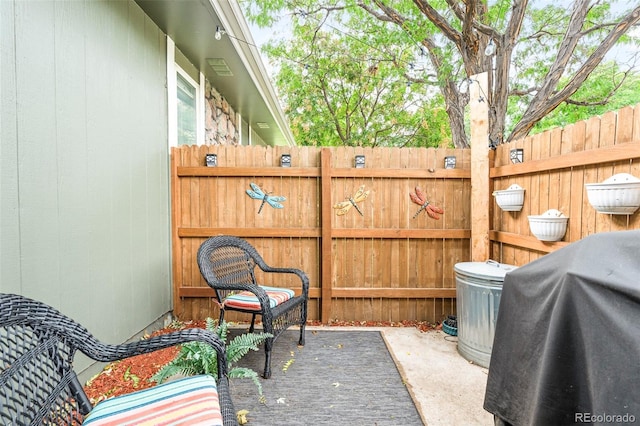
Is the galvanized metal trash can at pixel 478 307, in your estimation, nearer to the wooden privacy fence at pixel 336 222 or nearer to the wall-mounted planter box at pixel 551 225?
the wall-mounted planter box at pixel 551 225

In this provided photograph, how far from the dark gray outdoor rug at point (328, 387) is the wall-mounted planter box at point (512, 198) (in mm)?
1625

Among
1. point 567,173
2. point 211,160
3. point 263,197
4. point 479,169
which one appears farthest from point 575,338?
point 211,160

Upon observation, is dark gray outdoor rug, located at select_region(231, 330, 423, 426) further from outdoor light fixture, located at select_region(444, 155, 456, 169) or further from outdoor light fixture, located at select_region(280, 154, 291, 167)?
outdoor light fixture, located at select_region(444, 155, 456, 169)

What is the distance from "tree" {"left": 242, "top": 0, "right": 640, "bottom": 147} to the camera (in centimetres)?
436

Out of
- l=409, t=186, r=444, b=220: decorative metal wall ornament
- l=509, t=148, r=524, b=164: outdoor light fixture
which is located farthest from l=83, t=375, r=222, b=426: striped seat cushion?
l=509, t=148, r=524, b=164: outdoor light fixture

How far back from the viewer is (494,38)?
4.41 m

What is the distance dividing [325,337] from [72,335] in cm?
212

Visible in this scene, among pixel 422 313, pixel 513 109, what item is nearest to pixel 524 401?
pixel 422 313

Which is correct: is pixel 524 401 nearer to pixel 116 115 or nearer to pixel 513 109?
pixel 116 115

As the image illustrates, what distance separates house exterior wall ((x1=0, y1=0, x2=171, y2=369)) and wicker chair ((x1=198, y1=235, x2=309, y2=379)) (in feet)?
2.09

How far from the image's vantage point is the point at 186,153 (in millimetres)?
3279

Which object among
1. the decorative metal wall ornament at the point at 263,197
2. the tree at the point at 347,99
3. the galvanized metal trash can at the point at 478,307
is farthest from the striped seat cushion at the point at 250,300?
the tree at the point at 347,99

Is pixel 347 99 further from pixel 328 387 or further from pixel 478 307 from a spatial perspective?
pixel 328 387

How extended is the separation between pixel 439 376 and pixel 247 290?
1.51m
